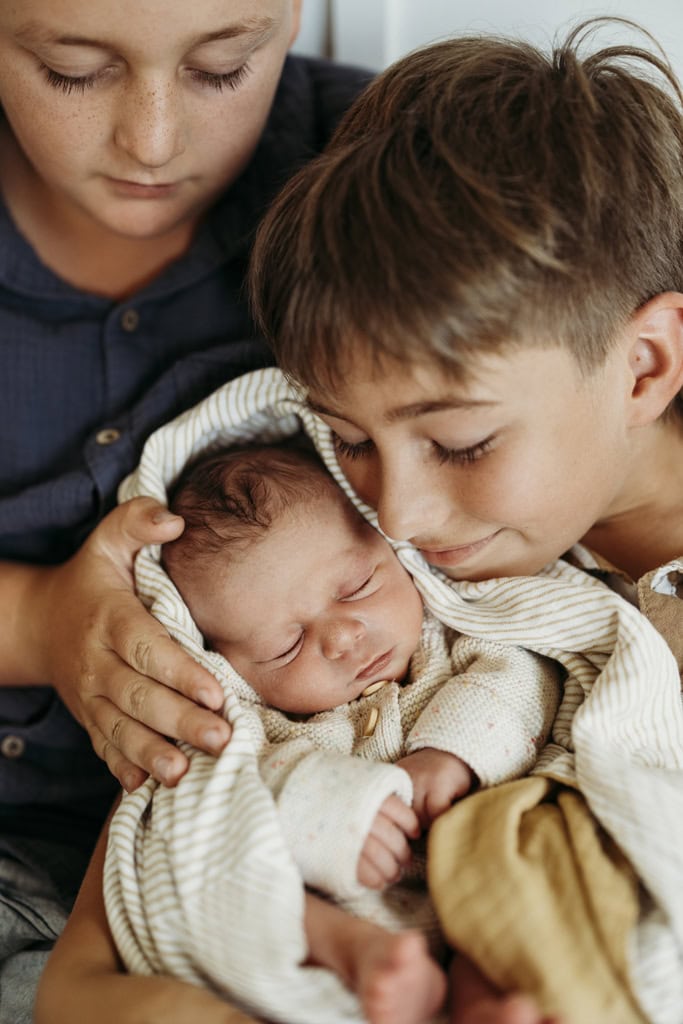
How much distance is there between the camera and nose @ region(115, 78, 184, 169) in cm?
111

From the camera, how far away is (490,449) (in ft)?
3.26

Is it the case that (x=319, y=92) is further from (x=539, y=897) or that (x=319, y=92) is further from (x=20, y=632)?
(x=539, y=897)

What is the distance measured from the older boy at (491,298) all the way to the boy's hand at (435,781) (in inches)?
1.7

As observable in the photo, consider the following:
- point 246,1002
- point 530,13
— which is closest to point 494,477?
point 246,1002

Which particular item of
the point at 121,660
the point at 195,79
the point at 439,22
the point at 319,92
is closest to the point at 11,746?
the point at 121,660

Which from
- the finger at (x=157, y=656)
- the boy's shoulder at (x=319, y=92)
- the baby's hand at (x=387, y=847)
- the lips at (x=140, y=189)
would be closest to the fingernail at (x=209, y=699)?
the finger at (x=157, y=656)

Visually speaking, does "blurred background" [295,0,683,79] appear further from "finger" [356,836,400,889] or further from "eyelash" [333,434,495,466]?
"finger" [356,836,400,889]

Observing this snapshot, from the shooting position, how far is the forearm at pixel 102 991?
86cm

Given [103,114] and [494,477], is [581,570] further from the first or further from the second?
[103,114]

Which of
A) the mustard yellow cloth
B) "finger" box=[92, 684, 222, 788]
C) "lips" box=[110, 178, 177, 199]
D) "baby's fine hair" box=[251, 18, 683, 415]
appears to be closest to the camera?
the mustard yellow cloth

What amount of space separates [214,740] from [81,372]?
26.0 inches

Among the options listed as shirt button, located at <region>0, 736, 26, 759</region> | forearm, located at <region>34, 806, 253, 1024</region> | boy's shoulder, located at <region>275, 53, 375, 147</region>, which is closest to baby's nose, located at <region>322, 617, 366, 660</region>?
forearm, located at <region>34, 806, 253, 1024</region>

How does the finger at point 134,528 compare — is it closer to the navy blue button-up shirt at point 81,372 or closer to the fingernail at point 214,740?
the navy blue button-up shirt at point 81,372

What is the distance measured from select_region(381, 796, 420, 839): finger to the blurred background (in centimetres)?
97
